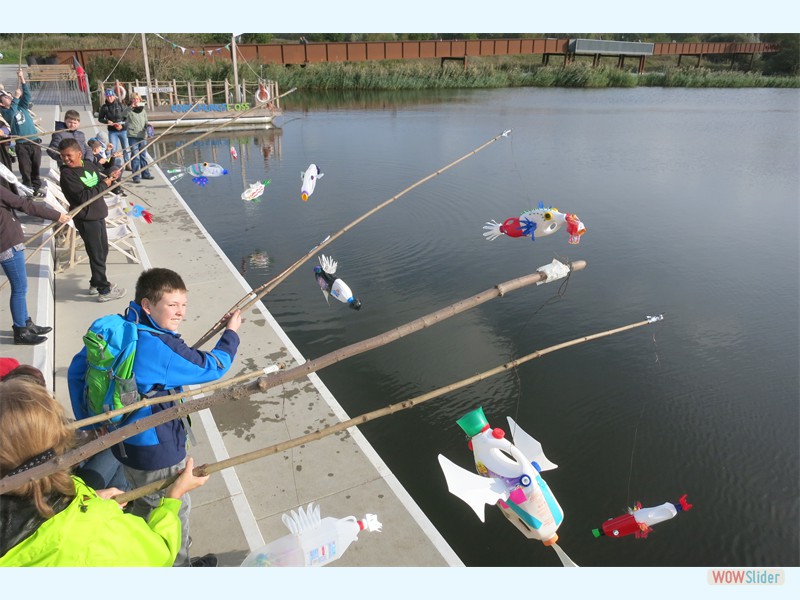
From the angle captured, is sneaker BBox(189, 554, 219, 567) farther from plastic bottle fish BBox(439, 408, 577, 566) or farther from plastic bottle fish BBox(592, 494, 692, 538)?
plastic bottle fish BBox(592, 494, 692, 538)

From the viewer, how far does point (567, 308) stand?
745 cm

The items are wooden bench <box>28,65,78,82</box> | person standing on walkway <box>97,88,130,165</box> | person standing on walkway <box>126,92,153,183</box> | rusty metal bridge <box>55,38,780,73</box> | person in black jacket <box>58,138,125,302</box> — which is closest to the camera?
person in black jacket <box>58,138,125,302</box>

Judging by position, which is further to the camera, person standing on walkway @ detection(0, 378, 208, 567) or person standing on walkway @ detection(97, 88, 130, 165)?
person standing on walkway @ detection(97, 88, 130, 165)

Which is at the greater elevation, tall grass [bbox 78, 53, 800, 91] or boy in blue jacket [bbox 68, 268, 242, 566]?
tall grass [bbox 78, 53, 800, 91]

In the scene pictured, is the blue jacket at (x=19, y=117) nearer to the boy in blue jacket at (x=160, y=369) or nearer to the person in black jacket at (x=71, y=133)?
the person in black jacket at (x=71, y=133)

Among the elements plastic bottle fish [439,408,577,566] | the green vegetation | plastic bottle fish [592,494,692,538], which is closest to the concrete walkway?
plastic bottle fish [439,408,577,566]

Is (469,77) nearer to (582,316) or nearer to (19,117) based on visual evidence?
(19,117)

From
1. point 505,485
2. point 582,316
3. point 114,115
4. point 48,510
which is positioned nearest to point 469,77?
point 114,115

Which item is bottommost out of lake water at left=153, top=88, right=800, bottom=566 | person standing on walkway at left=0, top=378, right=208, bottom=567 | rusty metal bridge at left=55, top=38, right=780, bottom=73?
lake water at left=153, top=88, right=800, bottom=566

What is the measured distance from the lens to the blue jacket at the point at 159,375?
2.54 metres

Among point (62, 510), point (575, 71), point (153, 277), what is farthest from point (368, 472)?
point (575, 71)

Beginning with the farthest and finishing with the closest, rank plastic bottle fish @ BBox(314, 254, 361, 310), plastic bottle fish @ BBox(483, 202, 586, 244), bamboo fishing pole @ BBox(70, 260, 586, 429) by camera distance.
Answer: plastic bottle fish @ BBox(314, 254, 361, 310), plastic bottle fish @ BBox(483, 202, 586, 244), bamboo fishing pole @ BBox(70, 260, 586, 429)

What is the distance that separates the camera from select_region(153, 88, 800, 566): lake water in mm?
4523
